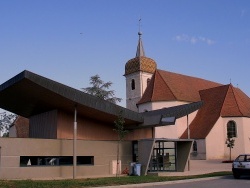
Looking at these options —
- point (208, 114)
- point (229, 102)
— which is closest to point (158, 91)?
point (208, 114)

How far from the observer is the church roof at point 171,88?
54.1 m

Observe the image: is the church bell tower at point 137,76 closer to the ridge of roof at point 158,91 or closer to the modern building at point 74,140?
the ridge of roof at point 158,91

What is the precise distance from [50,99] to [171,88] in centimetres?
3280

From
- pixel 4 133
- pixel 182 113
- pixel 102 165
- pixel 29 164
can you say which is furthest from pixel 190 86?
pixel 4 133

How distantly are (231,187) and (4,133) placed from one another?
279ft

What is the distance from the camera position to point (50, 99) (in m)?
24.5

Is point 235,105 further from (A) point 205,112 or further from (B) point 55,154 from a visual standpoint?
(B) point 55,154

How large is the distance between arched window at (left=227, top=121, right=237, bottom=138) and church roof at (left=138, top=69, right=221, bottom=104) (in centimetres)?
843

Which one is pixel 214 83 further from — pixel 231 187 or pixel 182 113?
pixel 231 187

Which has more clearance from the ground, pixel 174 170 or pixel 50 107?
pixel 50 107

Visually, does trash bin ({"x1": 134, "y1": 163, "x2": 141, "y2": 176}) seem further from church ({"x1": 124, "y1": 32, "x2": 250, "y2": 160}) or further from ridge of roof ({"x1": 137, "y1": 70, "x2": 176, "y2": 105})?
ridge of roof ({"x1": 137, "y1": 70, "x2": 176, "y2": 105})

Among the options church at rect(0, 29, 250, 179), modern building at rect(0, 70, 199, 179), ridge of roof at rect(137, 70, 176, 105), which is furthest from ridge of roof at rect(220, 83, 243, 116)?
modern building at rect(0, 70, 199, 179)

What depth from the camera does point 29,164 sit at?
2372cm

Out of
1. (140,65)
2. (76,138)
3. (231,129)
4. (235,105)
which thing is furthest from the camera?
(140,65)
